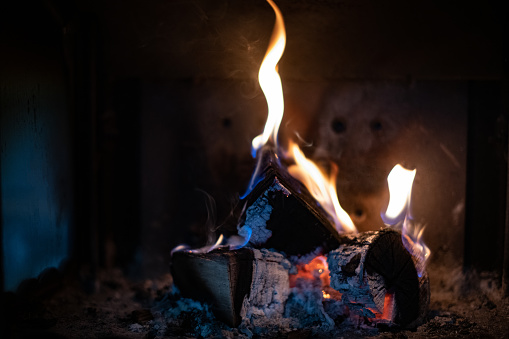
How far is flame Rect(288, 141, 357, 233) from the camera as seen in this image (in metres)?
2.02

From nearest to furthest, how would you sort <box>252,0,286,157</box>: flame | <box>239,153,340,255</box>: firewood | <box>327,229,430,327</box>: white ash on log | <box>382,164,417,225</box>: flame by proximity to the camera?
<box>327,229,430,327</box>: white ash on log
<box>239,153,340,255</box>: firewood
<box>382,164,417,225</box>: flame
<box>252,0,286,157</box>: flame

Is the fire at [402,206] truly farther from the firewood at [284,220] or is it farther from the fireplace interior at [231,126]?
the firewood at [284,220]

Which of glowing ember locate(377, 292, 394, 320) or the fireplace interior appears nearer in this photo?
glowing ember locate(377, 292, 394, 320)

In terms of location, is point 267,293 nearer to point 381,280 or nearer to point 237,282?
point 237,282

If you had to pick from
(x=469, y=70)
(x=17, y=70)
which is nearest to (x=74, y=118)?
(x=17, y=70)

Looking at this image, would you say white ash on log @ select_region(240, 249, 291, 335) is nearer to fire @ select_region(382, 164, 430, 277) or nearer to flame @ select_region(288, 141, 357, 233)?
flame @ select_region(288, 141, 357, 233)

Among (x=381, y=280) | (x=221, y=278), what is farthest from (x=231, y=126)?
(x=381, y=280)

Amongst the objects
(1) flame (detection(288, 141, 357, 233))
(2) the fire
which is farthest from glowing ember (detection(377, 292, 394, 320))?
(1) flame (detection(288, 141, 357, 233))

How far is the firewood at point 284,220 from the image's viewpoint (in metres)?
1.79

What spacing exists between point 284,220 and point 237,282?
12.8 inches

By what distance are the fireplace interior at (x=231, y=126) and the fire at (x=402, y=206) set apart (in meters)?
0.17

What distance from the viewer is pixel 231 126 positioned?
2299 millimetres

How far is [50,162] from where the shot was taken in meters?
1.99

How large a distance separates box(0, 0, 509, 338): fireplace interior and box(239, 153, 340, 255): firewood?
18 cm
